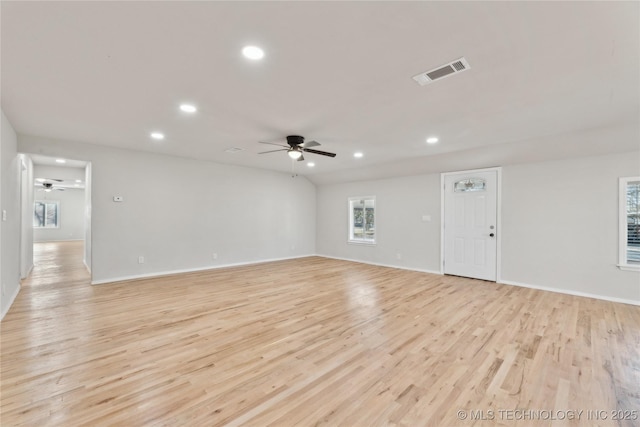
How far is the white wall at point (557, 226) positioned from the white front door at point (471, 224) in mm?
191

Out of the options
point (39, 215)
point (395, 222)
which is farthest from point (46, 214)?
point (395, 222)

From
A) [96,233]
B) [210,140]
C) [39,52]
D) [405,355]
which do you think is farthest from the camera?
[96,233]

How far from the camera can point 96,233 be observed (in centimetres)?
516

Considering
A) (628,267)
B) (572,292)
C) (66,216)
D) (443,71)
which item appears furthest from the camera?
(66,216)

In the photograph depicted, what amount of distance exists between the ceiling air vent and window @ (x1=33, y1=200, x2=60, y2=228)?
16377mm

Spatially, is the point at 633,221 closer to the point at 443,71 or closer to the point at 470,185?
the point at 470,185

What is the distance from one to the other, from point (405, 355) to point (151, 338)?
8.40 ft

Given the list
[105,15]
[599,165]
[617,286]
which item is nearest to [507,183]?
[599,165]

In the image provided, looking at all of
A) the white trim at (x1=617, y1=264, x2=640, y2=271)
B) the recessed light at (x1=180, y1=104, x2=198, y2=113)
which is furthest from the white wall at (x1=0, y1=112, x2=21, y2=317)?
the white trim at (x1=617, y1=264, x2=640, y2=271)

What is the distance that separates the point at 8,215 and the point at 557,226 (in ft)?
27.8

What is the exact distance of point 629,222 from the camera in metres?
4.27

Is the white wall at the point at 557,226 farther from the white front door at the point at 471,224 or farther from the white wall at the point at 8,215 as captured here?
the white wall at the point at 8,215

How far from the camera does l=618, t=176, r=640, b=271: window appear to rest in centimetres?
423

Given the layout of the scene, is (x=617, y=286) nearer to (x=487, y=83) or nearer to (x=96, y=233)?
(x=487, y=83)
